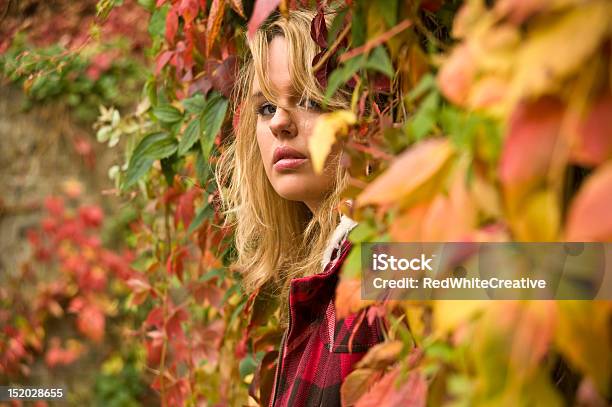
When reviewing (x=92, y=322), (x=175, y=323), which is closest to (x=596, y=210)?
(x=175, y=323)

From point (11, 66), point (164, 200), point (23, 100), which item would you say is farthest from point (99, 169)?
point (164, 200)

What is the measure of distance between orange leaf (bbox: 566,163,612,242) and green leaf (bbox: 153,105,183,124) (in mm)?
1334

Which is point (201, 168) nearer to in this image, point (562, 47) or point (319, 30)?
point (319, 30)

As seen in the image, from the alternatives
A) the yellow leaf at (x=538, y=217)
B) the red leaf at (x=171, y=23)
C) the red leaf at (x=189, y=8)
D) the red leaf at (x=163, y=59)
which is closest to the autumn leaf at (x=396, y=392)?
the yellow leaf at (x=538, y=217)

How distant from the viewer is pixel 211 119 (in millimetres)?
1538

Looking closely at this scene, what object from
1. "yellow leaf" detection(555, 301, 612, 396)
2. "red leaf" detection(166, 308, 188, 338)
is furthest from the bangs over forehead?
"yellow leaf" detection(555, 301, 612, 396)

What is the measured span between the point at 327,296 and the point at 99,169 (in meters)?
2.93

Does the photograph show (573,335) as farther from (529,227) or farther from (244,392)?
(244,392)

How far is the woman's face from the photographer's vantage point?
53.1 inches

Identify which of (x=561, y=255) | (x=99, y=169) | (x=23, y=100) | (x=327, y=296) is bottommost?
(x=327, y=296)

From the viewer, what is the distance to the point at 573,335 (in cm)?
44

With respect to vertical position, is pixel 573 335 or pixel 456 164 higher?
pixel 456 164

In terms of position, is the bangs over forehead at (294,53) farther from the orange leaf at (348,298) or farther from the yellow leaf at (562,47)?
the yellow leaf at (562,47)

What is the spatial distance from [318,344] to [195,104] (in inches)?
24.5
